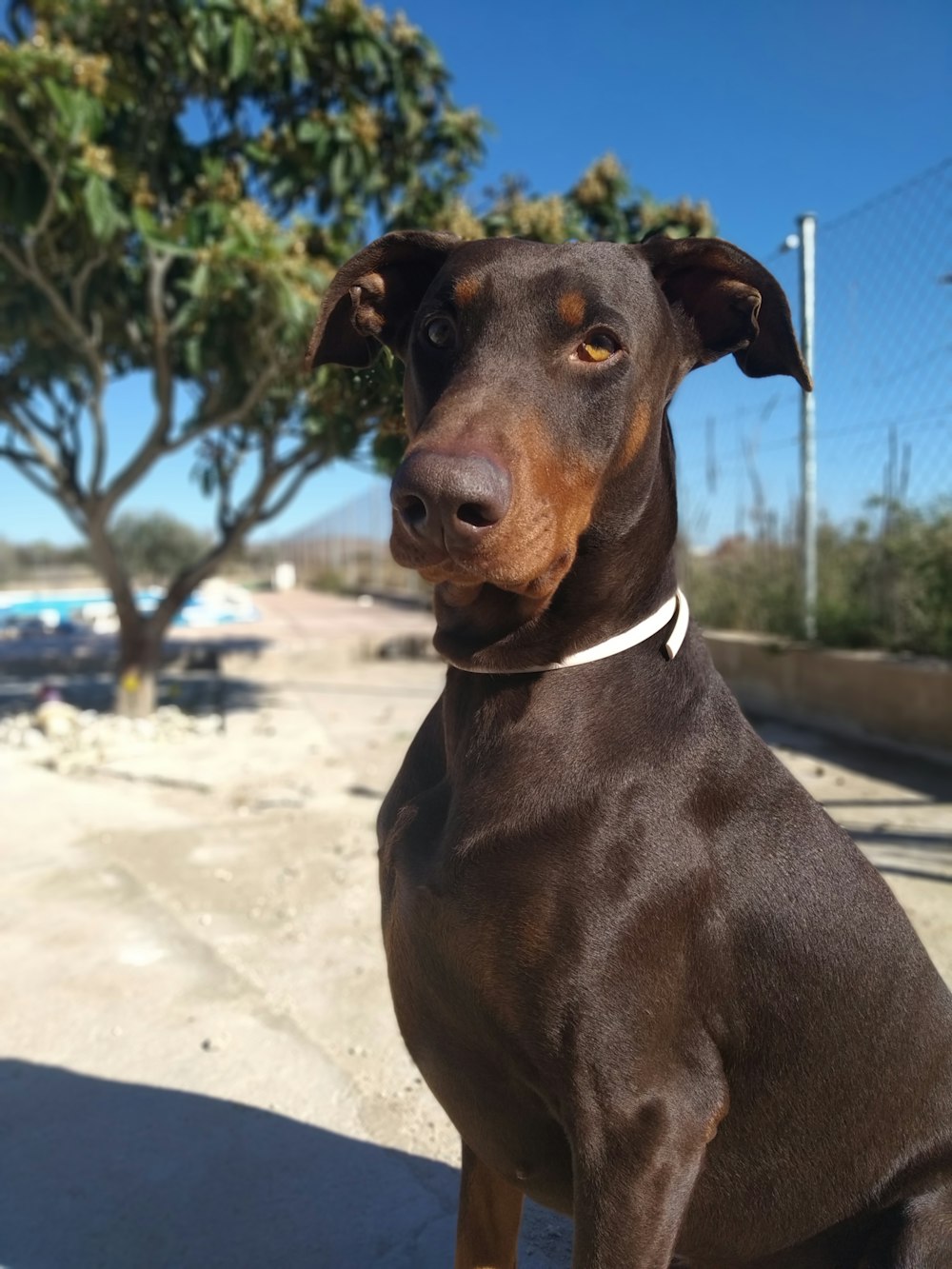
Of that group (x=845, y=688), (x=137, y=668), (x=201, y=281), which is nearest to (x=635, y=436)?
(x=201, y=281)

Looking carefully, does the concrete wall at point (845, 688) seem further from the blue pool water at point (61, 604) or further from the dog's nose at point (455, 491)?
the blue pool water at point (61, 604)

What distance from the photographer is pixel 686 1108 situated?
1.16 m

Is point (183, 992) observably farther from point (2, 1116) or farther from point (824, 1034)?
point (824, 1034)

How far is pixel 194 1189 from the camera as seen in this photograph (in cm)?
212

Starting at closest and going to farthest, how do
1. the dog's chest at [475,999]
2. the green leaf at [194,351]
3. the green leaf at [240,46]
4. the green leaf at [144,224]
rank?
1. the dog's chest at [475,999]
2. the green leaf at [144,224]
3. the green leaf at [240,46]
4. the green leaf at [194,351]

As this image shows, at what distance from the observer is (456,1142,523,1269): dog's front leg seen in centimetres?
146

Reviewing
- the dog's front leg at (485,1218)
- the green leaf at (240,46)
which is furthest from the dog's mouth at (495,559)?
the green leaf at (240,46)

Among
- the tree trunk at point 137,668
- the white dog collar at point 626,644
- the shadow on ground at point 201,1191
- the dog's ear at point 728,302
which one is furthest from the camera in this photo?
the tree trunk at point 137,668

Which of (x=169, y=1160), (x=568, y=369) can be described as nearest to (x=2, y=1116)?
(x=169, y=1160)

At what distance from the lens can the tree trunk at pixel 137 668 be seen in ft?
25.9

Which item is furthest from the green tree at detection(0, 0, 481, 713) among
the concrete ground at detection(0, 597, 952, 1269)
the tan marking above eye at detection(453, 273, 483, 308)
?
the tan marking above eye at detection(453, 273, 483, 308)

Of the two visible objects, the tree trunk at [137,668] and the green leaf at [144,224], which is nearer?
the green leaf at [144,224]

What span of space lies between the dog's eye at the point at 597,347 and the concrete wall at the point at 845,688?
506cm

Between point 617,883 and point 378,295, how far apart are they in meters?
0.95
